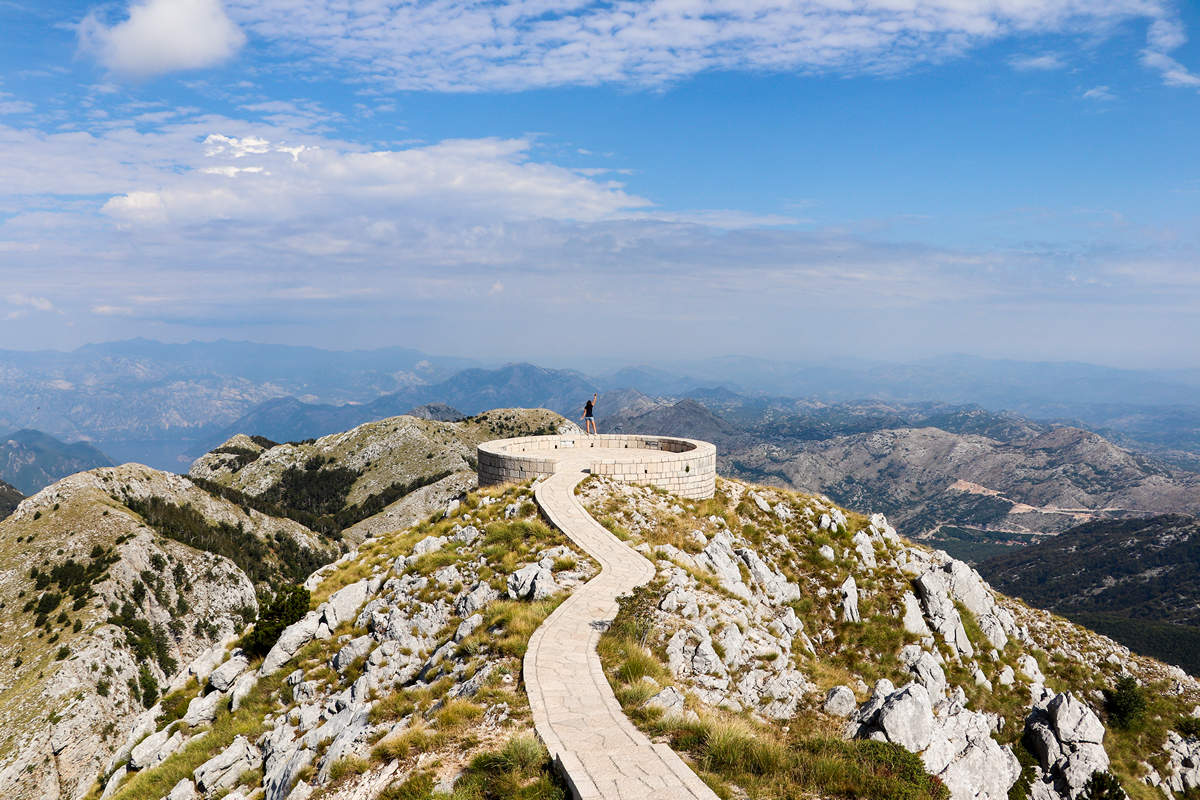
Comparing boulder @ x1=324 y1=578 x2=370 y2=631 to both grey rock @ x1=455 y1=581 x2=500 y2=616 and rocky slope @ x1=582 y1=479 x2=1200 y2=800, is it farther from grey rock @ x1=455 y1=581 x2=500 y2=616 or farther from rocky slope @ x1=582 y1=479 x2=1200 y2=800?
rocky slope @ x1=582 y1=479 x2=1200 y2=800

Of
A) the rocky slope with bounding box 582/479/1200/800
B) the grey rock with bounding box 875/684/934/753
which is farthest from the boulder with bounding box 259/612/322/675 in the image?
the grey rock with bounding box 875/684/934/753

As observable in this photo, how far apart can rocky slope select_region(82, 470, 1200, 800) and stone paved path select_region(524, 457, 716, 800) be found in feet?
1.65

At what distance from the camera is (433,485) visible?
186 m

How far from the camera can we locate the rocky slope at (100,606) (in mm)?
71938

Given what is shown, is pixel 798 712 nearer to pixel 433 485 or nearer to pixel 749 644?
pixel 749 644

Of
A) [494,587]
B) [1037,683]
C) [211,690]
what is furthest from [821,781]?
[1037,683]

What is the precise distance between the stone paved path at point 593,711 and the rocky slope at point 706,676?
19.8 inches

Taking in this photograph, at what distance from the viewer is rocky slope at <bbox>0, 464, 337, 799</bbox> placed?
71.9 m

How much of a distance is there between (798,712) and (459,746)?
33.7 ft

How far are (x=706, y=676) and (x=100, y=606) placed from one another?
4273 inches

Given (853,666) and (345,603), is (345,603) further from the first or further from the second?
(853,666)

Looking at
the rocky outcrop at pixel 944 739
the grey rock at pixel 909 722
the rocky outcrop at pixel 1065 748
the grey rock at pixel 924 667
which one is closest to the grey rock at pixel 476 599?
the rocky outcrop at pixel 944 739

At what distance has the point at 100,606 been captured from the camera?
9144 centimetres

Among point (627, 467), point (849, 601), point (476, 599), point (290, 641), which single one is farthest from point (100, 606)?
point (849, 601)
